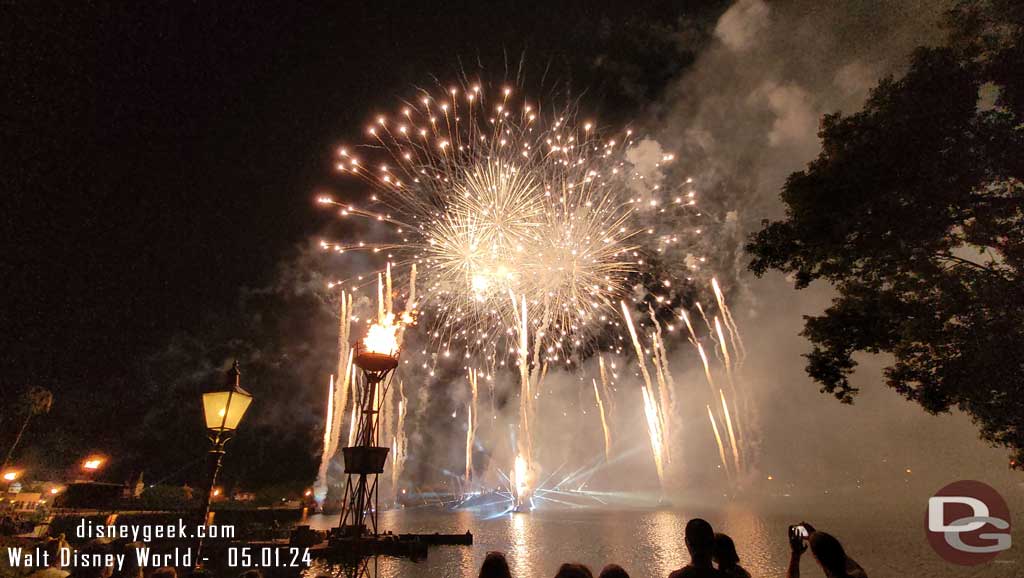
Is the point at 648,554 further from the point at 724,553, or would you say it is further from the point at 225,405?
the point at 225,405

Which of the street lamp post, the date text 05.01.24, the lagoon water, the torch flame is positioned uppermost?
the torch flame

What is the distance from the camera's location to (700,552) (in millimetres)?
4027

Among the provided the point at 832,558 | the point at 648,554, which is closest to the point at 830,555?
the point at 832,558

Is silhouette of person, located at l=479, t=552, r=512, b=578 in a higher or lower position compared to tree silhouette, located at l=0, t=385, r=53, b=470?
lower

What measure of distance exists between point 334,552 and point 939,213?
69.9ft

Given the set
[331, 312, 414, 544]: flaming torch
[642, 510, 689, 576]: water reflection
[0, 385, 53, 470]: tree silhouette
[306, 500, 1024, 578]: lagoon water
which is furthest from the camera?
[0, 385, 53, 470]: tree silhouette

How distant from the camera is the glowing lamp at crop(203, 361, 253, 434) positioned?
6.42m

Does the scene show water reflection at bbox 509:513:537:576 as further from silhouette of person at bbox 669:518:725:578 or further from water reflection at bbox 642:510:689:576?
silhouette of person at bbox 669:518:725:578

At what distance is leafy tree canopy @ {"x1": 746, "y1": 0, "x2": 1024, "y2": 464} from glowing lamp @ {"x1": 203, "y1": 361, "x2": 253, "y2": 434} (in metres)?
12.0

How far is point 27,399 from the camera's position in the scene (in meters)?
38.4

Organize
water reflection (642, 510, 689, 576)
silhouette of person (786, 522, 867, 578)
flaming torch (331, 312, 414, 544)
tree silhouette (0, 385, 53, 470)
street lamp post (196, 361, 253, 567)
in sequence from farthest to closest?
tree silhouette (0, 385, 53, 470) → water reflection (642, 510, 689, 576) → flaming torch (331, 312, 414, 544) → street lamp post (196, 361, 253, 567) → silhouette of person (786, 522, 867, 578)

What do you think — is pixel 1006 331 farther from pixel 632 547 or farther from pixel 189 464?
pixel 189 464

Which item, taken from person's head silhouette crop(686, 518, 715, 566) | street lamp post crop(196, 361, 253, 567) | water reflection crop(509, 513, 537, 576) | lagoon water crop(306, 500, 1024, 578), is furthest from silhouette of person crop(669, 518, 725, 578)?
water reflection crop(509, 513, 537, 576)

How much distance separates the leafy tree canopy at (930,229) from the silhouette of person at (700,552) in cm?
966
